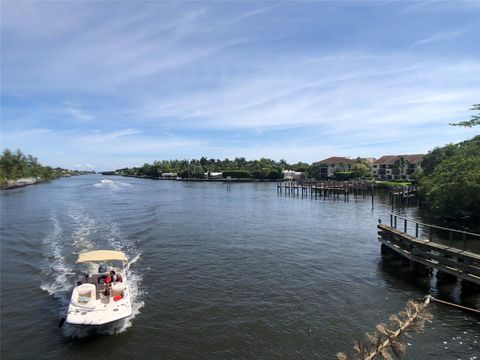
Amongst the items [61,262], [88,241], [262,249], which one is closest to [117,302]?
[61,262]

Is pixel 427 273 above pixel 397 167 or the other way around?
the other way around

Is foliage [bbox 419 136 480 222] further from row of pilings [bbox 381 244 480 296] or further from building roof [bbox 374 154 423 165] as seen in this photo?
building roof [bbox 374 154 423 165]

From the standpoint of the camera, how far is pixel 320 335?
1454 centimetres

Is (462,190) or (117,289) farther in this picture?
(462,190)

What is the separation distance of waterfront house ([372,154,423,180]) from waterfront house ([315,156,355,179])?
12377 mm

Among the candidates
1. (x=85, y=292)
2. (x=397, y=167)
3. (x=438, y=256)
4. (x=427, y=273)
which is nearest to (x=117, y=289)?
(x=85, y=292)

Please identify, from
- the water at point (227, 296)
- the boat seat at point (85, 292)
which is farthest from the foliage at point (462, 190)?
the boat seat at point (85, 292)

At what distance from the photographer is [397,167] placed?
407ft

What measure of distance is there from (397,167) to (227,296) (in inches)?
4746

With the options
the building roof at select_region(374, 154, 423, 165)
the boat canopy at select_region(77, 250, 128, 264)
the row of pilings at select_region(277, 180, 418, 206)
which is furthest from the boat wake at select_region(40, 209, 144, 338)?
the building roof at select_region(374, 154, 423, 165)

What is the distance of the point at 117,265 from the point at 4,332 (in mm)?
8214

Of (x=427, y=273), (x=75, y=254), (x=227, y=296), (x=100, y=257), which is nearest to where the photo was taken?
(x=227, y=296)

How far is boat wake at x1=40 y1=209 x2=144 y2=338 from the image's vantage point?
15430mm

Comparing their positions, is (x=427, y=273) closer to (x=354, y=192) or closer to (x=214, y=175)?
(x=354, y=192)
